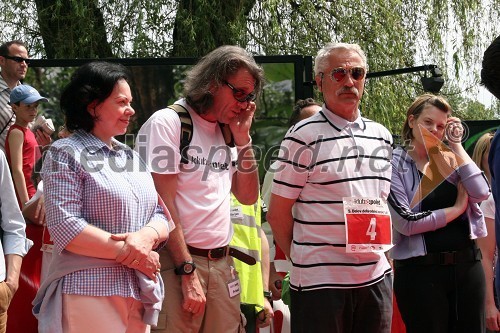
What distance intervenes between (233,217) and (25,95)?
2.11 meters

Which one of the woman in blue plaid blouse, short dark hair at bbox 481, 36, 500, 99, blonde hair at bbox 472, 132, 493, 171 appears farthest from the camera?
blonde hair at bbox 472, 132, 493, 171

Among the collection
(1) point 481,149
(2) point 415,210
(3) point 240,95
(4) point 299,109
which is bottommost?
(2) point 415,210

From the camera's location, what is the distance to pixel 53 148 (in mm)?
3889

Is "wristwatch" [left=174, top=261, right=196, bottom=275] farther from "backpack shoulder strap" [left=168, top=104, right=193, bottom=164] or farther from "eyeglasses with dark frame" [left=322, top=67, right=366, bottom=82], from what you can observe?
"eyeglasses with dark frame" [left=322, top=67, right=366, bottom=82]

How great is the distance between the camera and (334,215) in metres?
4.43

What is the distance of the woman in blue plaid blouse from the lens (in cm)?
373

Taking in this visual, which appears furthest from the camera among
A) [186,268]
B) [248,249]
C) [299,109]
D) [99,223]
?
[299,109]

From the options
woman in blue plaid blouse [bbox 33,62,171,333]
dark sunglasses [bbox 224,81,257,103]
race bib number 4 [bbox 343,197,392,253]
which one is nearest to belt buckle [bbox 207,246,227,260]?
woman in blue plaid blouse [bbox 33,62,171,333]

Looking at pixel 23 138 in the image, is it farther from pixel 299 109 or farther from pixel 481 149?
pixel 481 149

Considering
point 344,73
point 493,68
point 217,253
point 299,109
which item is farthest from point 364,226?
point 299,109

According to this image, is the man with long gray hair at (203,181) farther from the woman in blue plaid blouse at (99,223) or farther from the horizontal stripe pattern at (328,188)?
the horizontal stripe pattern at (328,188)

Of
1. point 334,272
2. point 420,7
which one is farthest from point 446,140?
point 420,7

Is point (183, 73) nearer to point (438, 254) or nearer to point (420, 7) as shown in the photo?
point (438, 254)

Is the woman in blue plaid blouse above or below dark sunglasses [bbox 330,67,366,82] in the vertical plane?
below
